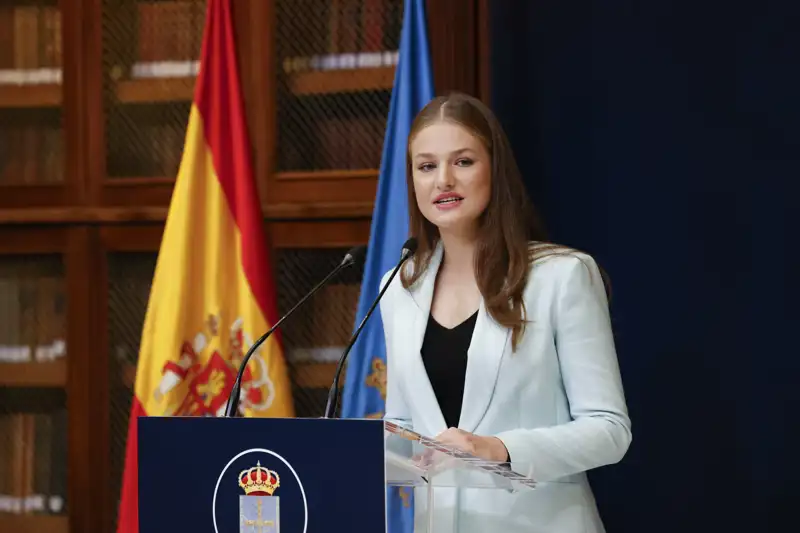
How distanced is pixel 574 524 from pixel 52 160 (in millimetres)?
2106

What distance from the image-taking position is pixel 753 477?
253 centimetres

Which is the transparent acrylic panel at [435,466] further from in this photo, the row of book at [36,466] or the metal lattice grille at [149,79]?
the row of book at [36,466]

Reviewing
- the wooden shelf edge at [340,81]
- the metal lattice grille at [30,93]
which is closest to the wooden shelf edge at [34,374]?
the metal lattice grille at [30,93]

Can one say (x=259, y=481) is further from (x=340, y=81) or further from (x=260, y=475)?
(x=340, y=81)

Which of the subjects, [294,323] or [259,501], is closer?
[259,501]

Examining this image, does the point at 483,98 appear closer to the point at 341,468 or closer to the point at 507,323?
the point at 507,323

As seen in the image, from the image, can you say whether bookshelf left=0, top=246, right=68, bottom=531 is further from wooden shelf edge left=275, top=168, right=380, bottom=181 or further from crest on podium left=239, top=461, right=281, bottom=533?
crest on podium left=239, top=461, right=281, bottom=533

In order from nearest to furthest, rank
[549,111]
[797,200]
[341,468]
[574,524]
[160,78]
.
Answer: [341,468] → [574,524] → [797,200] → [549,111] → [160,78]

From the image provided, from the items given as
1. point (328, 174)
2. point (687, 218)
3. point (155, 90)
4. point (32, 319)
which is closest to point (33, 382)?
point (32, 319)

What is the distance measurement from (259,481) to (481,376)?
567mm

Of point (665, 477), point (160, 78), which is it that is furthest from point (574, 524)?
point (160, 78)

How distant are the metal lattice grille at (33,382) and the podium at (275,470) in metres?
1.77

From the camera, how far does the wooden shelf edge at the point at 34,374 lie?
2982 millimetres

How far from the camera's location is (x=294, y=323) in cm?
287
